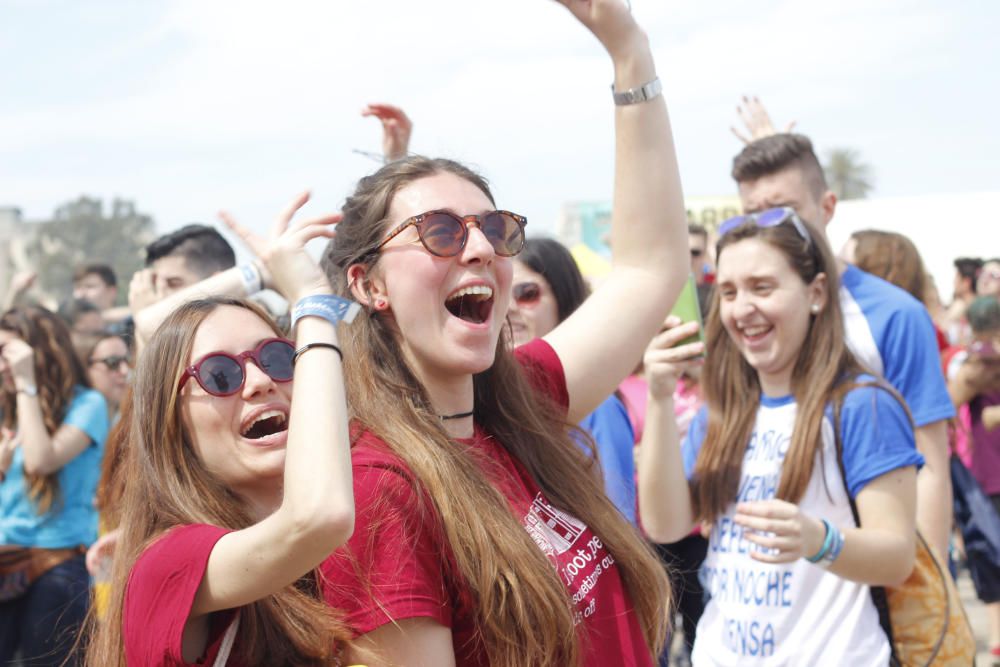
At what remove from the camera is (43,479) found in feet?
18.1

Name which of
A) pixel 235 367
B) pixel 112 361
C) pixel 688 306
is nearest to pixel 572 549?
pixel 235 367

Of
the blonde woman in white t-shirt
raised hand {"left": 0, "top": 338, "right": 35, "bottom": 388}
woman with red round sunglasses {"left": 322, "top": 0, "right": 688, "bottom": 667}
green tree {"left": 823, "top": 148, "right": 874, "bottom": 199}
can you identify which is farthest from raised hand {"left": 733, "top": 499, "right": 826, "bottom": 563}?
green tree {"left": 823, "top": 148, "right": 874, "bottom": 199}

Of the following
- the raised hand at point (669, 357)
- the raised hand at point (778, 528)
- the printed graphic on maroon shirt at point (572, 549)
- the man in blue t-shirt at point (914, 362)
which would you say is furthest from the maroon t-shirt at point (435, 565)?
the man in blue t-shirt at point (914, 362)

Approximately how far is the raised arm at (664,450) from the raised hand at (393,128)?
94 centimetres

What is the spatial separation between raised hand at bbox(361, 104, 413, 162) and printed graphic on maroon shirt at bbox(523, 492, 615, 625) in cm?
141

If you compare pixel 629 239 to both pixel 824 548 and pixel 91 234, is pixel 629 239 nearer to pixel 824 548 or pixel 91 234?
pixel 824 548

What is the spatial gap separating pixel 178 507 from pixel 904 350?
2539 mm

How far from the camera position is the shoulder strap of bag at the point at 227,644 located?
→ 186 centimetres

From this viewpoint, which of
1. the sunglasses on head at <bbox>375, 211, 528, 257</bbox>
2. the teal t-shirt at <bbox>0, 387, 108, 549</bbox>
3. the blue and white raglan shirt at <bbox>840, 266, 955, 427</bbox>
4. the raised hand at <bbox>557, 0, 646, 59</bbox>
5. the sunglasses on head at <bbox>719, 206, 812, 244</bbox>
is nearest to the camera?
the sunglasses on head at <bbox>375, 211, 528, 257</bbox>

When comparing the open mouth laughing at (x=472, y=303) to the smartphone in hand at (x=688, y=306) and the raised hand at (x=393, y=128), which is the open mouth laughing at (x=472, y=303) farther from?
the smartphone in hand at (x=688, y=306)

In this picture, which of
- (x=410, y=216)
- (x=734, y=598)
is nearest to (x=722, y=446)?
(x=734, y=598)

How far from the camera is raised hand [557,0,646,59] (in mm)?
2500

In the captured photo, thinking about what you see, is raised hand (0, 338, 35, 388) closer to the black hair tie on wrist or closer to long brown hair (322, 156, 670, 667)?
long brown hair (322, 156, 670, 667)

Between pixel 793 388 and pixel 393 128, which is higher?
pixel 393 128
